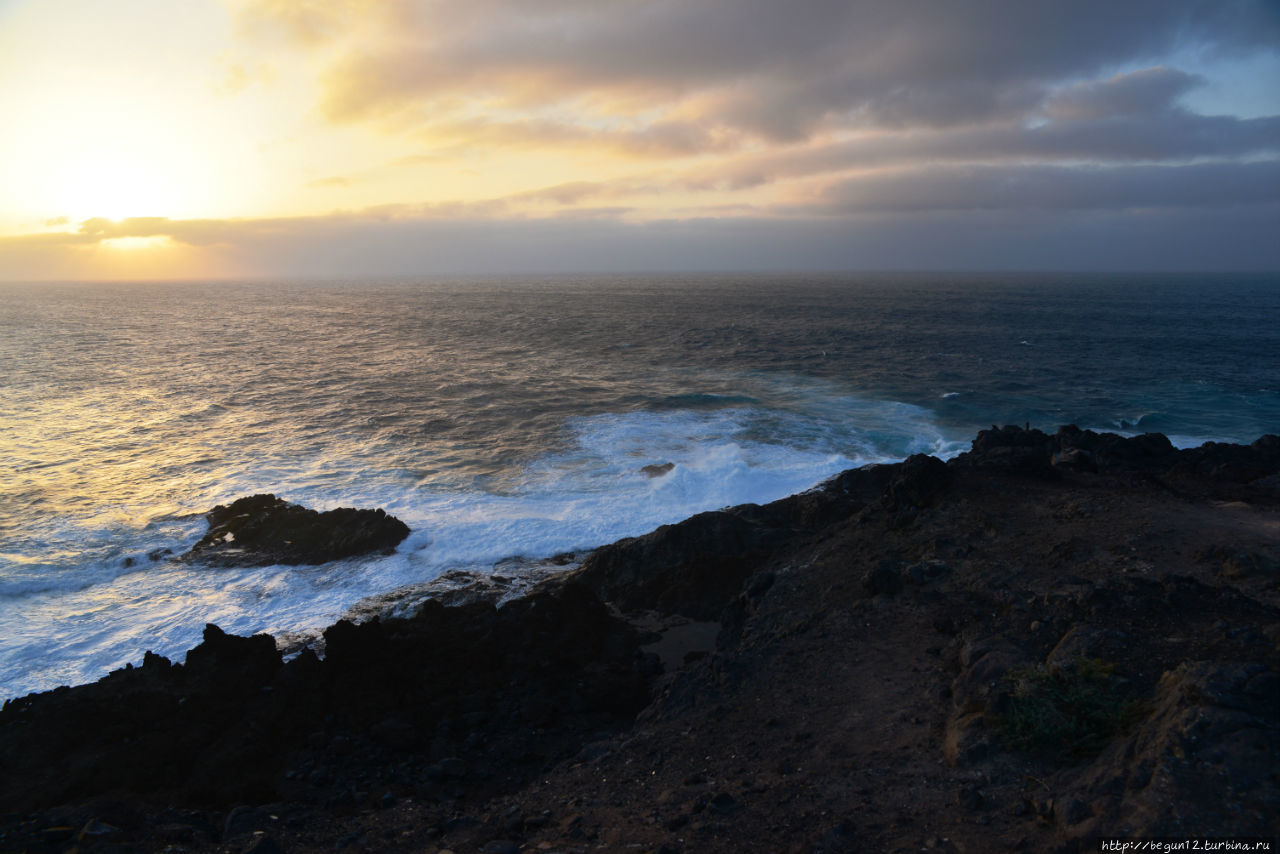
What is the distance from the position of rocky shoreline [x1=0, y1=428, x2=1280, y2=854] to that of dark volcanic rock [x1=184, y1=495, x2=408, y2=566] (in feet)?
20.8

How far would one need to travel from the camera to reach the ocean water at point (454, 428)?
18.0 metres

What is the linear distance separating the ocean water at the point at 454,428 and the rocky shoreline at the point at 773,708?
4.31 metres

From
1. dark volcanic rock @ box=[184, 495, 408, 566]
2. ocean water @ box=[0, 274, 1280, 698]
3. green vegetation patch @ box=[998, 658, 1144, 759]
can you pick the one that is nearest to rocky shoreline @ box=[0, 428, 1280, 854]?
green vegetation patch @ box=[998, 658, 1144, 759]

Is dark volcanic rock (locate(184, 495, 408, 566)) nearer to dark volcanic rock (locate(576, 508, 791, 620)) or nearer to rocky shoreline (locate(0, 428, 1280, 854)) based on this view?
rocky shoreline (locate(0, 428, 1280, 854))

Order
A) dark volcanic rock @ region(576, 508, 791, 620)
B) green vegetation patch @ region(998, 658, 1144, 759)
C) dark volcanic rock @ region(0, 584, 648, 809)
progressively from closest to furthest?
green vegetation patch @ region(998, 658, 1144, 759)
dark volcanic rock @ region(0, 584, 648, 809)
dark volcanic rock @ region(576, 508, 791, 620)

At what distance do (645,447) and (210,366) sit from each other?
135 ft

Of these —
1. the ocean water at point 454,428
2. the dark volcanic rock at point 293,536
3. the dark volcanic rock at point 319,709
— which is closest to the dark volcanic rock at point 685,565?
the dark volcanic rock at point 319,709

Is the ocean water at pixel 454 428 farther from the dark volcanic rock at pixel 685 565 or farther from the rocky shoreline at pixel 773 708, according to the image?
the rocky shoreline at pixel 773 708

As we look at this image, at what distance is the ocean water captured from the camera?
18.0m

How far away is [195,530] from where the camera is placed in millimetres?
21203

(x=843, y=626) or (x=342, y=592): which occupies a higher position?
(x=843, y=626)

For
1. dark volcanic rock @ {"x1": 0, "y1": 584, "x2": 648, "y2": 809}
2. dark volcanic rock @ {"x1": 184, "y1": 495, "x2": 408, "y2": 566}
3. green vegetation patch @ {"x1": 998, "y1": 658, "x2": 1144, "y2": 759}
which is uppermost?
green vegetation patch @ {"x1": 998, "y1": 658, "x2": 1144, "y2": 759}

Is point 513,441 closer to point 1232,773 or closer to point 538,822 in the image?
point 538,822

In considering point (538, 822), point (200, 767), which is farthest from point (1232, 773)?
point (200, 767)
